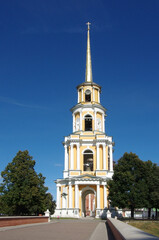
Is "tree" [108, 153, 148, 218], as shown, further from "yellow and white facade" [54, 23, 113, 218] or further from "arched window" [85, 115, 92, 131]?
"arched window" [85, 115, 92, 131]

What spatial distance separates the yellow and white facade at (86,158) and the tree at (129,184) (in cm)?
544

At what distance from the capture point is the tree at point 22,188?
120 feet

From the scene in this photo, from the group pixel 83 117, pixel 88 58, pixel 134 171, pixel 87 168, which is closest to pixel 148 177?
pixel 134 171

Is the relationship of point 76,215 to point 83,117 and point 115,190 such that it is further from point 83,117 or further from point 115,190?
point 83,117

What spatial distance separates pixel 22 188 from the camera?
37219mm

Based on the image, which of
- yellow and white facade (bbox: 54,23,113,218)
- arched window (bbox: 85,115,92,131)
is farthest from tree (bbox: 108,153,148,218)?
arched window (bbox: 85,115,92,131)

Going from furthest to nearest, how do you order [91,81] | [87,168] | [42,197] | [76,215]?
[91,81] → [87,168] → [76,215] → [42,197]

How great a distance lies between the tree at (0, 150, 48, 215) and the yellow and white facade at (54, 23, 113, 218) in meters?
10.1

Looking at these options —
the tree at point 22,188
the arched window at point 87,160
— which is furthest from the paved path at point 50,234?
the arched window at point 87,160

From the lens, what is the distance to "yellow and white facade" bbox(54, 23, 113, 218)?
158 feet

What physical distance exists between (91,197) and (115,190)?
35923 millimetres

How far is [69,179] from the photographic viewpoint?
49250 millimetres

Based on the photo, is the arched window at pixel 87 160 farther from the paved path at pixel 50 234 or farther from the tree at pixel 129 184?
the paved path at pixel 50 234

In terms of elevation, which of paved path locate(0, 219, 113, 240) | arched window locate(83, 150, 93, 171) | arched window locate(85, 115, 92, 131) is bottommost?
paved path locate(0, 219, 113, 240)
